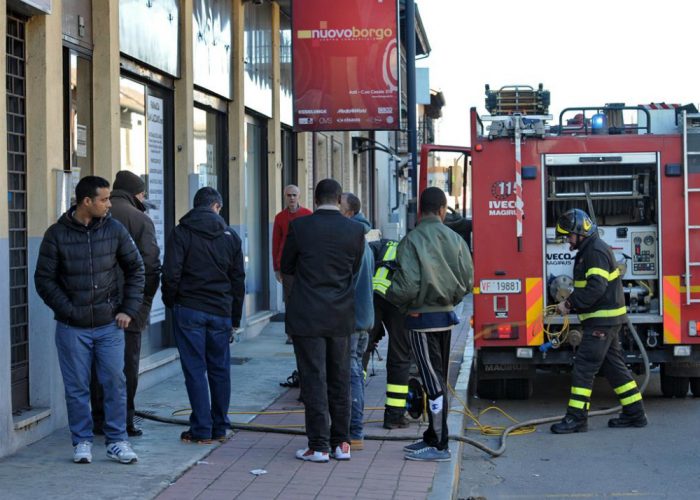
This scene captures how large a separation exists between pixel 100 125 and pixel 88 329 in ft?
9.92

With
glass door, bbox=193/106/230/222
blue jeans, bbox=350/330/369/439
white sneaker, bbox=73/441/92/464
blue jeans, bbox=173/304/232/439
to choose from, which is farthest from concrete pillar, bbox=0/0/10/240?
glass door, bbox=193/106/230/222

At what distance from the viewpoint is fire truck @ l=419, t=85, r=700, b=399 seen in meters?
10.8

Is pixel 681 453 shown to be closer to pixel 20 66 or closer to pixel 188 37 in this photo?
pixel 20 66

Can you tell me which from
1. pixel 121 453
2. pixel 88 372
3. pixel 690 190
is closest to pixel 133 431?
pixel 121 453

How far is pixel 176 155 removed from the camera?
41.2 feet

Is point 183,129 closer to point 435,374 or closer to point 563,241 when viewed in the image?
point 563,241

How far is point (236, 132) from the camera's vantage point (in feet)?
49.9

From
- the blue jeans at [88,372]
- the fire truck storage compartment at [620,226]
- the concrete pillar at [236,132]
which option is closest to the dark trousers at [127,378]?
the blue jeans at [88,372]

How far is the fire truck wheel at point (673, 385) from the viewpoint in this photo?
37.5 feet

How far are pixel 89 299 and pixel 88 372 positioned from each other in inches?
19.8

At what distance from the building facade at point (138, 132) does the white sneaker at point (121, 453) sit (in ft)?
2.50

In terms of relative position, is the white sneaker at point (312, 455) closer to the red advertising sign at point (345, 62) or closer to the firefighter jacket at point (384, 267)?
the firefighter jacket at point (384, 267)

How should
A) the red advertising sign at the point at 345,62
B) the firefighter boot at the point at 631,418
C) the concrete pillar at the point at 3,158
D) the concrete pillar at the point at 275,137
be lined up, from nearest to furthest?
the concrete pillar at the point at 3,158, the firefighter boot at the point at 631,418, the red advertising sign at the point at 345,62, the concrete pillar at the point at 275,137

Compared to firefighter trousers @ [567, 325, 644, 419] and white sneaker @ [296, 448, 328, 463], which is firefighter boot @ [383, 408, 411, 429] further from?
firefighter trousers @ [567, 325, 644, 419]
